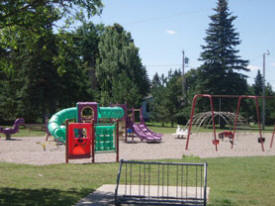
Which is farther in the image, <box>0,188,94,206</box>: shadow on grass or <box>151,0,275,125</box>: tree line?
<box>151,0,275,125</box>: tree line

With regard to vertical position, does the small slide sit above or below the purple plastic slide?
above

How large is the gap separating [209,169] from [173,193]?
424 cm

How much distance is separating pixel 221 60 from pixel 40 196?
139 ft

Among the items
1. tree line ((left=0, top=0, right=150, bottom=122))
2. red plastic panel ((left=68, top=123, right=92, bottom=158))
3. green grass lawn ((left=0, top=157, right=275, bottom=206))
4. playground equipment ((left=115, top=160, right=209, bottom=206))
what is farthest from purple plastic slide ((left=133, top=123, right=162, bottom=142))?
playground equipment ((left=115, top=160, right=209, bottom=206))

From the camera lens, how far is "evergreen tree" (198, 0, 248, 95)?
4669 centimetres

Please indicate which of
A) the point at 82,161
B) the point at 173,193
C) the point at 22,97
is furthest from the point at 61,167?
the point at 22,97

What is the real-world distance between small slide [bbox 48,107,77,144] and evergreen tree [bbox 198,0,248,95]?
1084 inches

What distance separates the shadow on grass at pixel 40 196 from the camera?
22.6 feet

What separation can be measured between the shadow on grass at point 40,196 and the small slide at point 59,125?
10.8m

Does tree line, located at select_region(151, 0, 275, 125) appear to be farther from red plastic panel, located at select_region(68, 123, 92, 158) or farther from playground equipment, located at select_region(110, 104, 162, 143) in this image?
red plastic panel, located at select_region(68, 123, 92, 158)

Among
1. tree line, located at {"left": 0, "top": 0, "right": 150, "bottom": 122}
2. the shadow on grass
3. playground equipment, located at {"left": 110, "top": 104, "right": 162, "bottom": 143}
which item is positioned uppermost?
tree line, located at {"left": 0, "top": 0, "right": 150, "bottom": 122}

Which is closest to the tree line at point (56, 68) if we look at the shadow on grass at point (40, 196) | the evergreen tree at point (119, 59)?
the evergreen tree at point (119, 59)

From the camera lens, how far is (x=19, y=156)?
15.3 m

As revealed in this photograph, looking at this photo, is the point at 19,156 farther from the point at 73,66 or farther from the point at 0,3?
the point at 73,66
